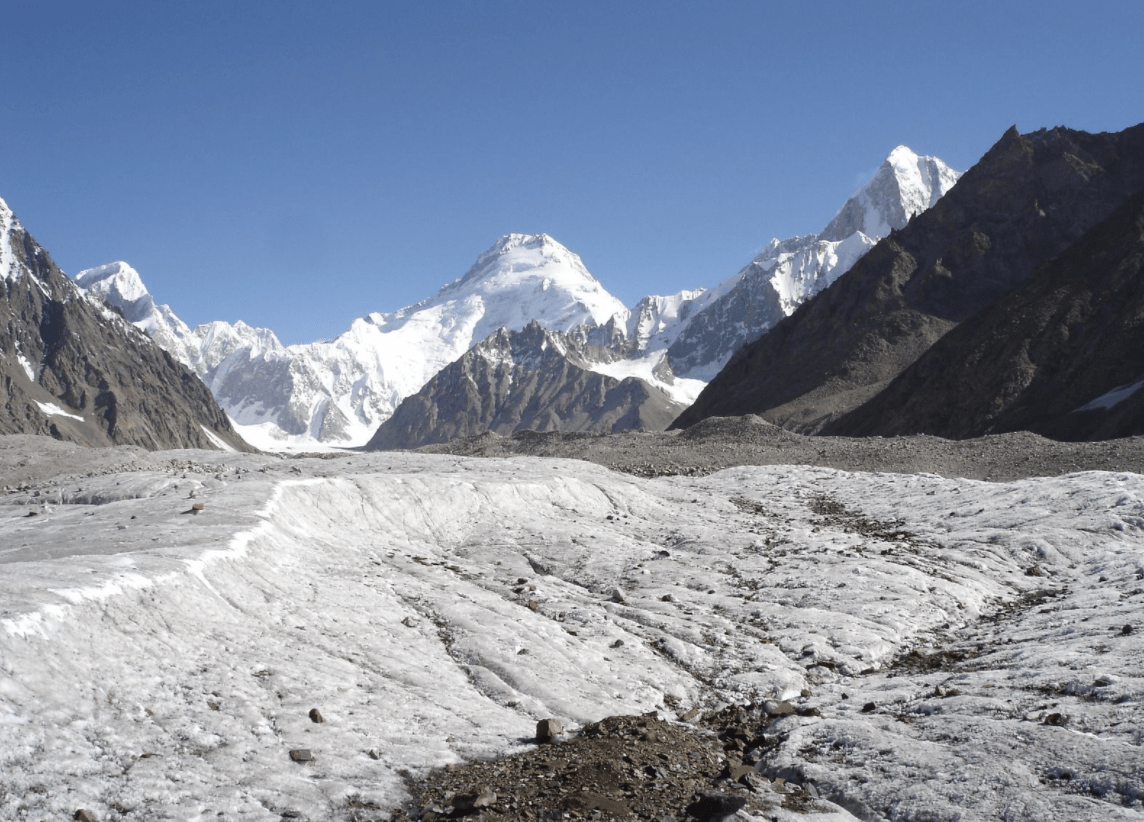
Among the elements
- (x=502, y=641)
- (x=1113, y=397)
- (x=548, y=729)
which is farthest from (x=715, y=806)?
(x=1113, y=397)

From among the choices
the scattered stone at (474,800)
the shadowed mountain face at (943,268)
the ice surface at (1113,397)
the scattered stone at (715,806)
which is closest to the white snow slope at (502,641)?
the scattered stone at (474,800)

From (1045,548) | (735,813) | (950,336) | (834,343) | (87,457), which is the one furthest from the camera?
(834,343)

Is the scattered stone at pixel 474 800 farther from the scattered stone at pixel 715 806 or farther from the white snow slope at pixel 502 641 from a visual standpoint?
the scattered stone at pixel 715 806

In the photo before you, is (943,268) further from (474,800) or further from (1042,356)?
(474,800)

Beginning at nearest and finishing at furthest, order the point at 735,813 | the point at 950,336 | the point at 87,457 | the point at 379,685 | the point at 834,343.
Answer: the point at 735,813, the point at 379,685, the point at 87,457, the point at 950,336, the point at 834,343

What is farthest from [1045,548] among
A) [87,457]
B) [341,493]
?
[87,457]

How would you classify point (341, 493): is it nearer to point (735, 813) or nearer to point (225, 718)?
point (225, 718)
